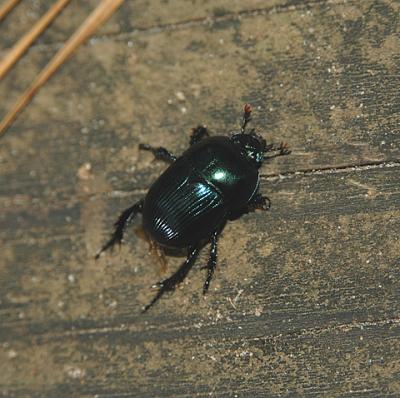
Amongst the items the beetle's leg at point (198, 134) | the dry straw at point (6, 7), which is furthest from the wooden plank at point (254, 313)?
the dry straw at point (6, 7)

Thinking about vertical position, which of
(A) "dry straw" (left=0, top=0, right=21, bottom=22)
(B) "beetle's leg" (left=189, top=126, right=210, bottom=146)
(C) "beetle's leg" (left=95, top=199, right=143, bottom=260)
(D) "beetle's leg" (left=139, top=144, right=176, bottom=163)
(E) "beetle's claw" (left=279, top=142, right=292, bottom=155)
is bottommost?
(C) "beetle's leg" (left=95, top=199, right=143, bottom=260)

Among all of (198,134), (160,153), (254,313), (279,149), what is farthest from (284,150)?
(254,313)

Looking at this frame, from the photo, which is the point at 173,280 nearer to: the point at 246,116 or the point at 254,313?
the point at 254,313

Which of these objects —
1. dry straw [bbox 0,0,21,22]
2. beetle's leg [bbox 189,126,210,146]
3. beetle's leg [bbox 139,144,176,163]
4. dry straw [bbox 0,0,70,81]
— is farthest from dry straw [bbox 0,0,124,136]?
beetle's leg [bbox 189,126,210,146]

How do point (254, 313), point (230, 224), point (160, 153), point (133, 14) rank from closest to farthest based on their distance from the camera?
point (254, 313) → point (230, 224) → point (160, 153) → point (133, 14)

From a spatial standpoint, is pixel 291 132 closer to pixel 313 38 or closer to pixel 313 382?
pixel 313 38

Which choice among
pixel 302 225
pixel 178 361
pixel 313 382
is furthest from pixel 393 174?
pixel 178 361

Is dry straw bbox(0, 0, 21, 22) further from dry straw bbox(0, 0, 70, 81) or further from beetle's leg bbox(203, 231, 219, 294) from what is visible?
beetle's leg bbox(203, 231, 219, 294)
